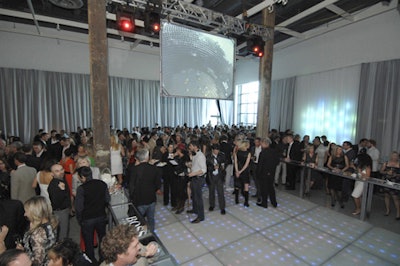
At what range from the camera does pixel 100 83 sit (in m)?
4.06

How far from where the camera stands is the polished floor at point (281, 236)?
2879mm

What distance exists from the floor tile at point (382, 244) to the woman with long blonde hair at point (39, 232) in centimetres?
409

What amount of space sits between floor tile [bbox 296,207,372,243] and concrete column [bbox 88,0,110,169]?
4.13 m

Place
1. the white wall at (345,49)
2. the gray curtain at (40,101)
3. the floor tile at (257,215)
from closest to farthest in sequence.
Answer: the floor tile at (257,215)
the white wall at (345,49)
the gray curtain at (40,101)

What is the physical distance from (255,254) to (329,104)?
7415mm

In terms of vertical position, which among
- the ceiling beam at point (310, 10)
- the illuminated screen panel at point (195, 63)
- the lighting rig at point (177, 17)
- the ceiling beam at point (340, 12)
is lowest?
the illuminated screen panel at point (195, 63)

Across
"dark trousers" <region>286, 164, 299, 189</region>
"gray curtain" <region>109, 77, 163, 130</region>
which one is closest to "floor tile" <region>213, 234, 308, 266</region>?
"dark trousers" <region>286, 164, 299, 189</region>

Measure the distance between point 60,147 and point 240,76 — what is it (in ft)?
36.9

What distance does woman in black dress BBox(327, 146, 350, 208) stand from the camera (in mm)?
4470

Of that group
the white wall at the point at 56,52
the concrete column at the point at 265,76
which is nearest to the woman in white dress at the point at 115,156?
the concrete column at the point at 265,76

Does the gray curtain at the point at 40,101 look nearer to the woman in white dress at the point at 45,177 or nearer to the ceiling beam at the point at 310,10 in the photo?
the woman in white dress at the point at 45,177

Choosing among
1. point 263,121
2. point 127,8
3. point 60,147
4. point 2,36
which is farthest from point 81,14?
point 263,121

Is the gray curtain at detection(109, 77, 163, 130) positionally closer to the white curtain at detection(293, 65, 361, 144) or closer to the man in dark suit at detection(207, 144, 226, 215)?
the white curtain at detection(293, 65, 361, 144)

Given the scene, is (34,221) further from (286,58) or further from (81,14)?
(286,58)
